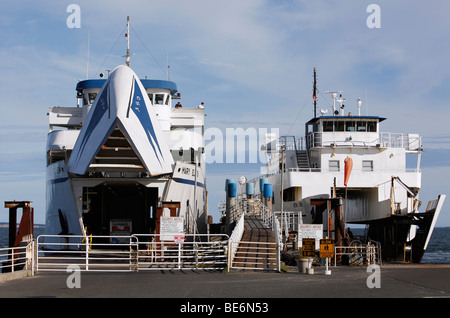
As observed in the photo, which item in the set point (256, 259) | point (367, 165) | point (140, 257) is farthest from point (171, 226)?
point (367, 165)

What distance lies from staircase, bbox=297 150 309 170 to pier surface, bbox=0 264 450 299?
75.7 feet

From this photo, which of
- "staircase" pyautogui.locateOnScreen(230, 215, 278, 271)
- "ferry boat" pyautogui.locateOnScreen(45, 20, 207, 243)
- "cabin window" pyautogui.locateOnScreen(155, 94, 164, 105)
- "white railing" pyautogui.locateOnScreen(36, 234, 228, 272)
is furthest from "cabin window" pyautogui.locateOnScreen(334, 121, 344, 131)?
"white railing" pyautogui.locateOnScreen(36, 234, 228, 272)

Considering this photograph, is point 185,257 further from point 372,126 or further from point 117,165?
point 372,126

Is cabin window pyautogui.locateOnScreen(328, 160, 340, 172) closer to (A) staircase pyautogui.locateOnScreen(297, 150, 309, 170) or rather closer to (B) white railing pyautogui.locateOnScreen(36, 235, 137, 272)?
(A) staircase pyautogui.locateOnScreen(297, 150, 309, 170)

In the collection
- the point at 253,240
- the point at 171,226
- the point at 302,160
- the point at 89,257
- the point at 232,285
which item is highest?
the point at 302,160

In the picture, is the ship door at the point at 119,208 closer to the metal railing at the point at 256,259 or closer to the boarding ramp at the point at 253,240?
the boarding ramp at the point at 253,240

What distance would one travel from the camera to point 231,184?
32.5 meters

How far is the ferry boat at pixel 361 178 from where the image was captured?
114 ft

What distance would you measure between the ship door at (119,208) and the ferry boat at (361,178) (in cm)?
810

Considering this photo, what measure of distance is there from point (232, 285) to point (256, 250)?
8202 mm

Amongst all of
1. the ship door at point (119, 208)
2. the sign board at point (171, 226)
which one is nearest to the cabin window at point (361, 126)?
the ship door at point (119, 208)

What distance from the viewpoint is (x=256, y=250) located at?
23.3 metres
